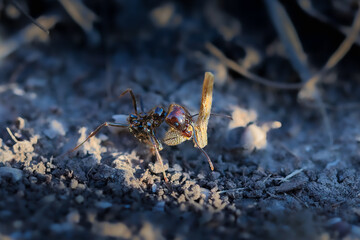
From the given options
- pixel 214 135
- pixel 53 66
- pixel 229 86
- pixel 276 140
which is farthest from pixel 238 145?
pixel 53 66

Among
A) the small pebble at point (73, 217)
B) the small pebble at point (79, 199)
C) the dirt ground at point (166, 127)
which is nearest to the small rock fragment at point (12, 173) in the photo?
the dirt ground at point (166, 127)

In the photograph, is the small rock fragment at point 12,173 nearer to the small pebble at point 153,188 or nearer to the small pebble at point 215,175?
the small pebble at point 153,188

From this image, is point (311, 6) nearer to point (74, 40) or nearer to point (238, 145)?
point (238, 145)

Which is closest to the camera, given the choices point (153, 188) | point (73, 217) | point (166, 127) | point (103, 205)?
point (73, 217)

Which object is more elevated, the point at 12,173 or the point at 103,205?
the point at 12,173

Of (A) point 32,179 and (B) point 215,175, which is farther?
(B) point 215,175

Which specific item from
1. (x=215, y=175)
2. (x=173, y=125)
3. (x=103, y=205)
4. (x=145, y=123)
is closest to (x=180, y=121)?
(x=173, y=125)

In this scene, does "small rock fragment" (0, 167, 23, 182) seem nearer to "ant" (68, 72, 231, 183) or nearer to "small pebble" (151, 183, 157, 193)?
"ant" (68, 72, 231, 183)

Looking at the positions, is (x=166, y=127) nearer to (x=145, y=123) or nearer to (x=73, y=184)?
(x=145, y=123)
